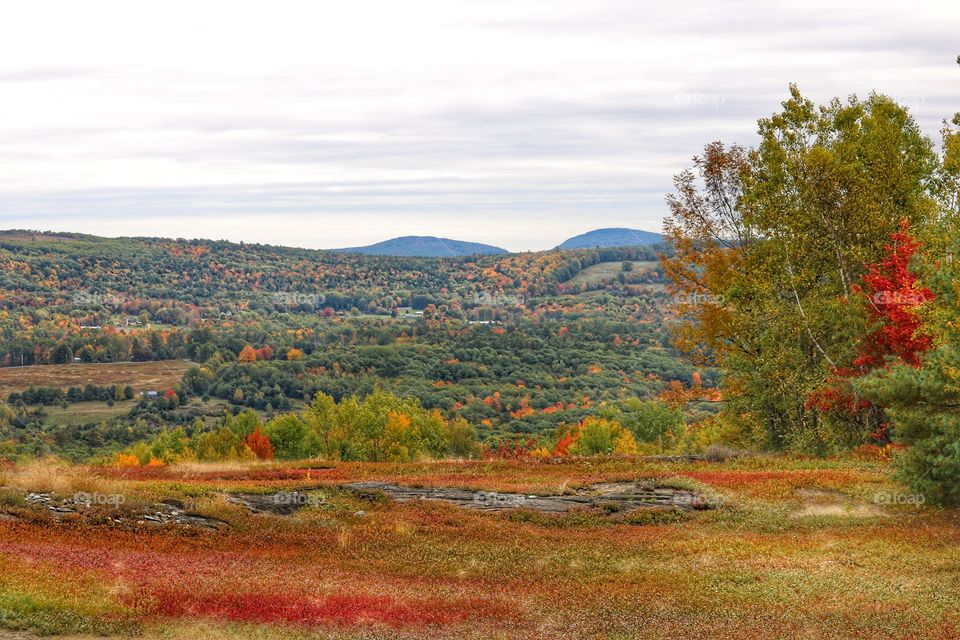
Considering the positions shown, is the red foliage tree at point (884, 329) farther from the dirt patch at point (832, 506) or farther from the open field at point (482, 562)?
the dirt patch at point (832, 506)

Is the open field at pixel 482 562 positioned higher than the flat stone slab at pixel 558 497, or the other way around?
the open field at pixel 482 562

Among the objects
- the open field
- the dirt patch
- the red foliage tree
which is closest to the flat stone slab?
the open field

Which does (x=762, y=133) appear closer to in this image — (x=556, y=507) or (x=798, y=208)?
(x=798, y=208)

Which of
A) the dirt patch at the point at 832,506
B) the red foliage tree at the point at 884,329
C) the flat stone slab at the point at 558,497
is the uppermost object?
the red foliage tree at the point at 884,329

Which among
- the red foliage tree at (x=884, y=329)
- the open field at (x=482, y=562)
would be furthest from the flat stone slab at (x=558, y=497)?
the red foliage tree at (x=884, y=329)

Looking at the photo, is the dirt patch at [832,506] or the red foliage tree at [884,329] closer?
the dirt patch at [832,506]

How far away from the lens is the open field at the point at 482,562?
1578 centimetres

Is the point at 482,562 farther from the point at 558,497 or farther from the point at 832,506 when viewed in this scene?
the point at 832,506

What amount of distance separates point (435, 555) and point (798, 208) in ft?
99.2

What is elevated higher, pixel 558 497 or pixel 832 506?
pixel 832 506

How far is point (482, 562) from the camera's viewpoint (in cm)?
2284

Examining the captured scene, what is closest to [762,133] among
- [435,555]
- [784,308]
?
[784,308]

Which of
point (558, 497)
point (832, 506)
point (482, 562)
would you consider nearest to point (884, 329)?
point (832, 506)

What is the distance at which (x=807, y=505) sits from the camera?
30.2 m
